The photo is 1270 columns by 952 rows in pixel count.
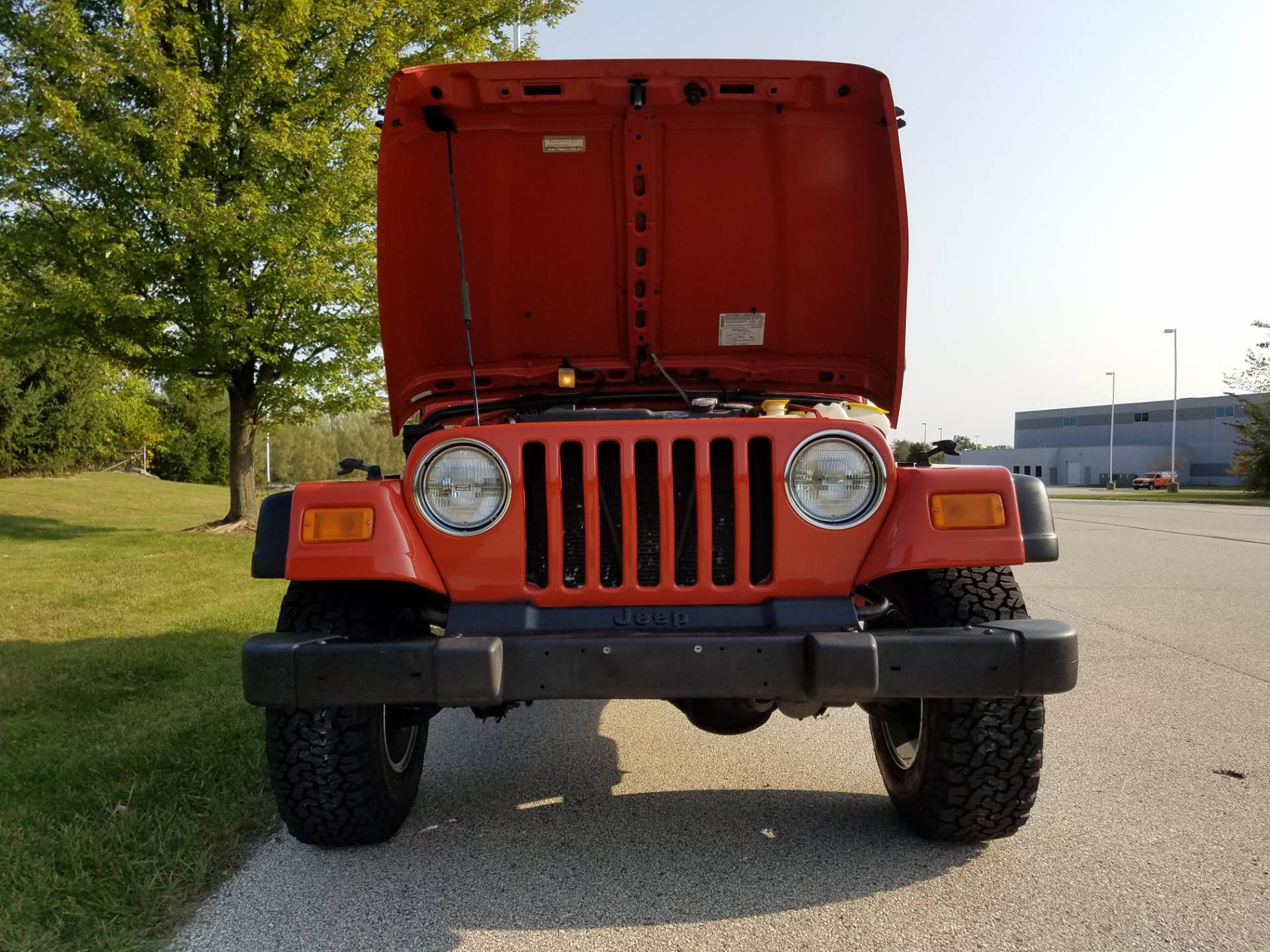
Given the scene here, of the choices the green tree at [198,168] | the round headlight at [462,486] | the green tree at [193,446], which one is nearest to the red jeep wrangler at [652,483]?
the round headlight at [462,486]

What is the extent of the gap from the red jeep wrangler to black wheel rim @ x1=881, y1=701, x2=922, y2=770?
0.6 inches

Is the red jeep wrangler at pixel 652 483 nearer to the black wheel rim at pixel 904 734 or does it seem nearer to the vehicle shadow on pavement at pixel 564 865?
the black wheel rim at pixel 904 734

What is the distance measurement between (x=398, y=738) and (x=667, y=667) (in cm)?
132

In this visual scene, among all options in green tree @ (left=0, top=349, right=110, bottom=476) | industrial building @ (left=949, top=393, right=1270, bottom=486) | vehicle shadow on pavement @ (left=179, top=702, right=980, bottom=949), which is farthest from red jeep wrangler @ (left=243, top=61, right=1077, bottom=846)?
industrial building @ (left=949, top=393, right=1270, bottom=486)

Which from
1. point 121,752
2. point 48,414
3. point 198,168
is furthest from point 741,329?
point 48,414

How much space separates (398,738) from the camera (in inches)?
134

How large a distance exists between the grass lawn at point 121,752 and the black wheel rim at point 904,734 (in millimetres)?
2159

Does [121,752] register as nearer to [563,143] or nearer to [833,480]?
[563,143]

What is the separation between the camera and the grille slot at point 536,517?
2.85 m

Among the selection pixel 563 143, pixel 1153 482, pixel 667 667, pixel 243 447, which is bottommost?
pixel 1153 482

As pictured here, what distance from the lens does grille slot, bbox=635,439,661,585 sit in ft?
9.31

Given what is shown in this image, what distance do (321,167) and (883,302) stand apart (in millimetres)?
10703

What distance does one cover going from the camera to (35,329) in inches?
520

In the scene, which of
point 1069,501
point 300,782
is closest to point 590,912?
point 300,782
